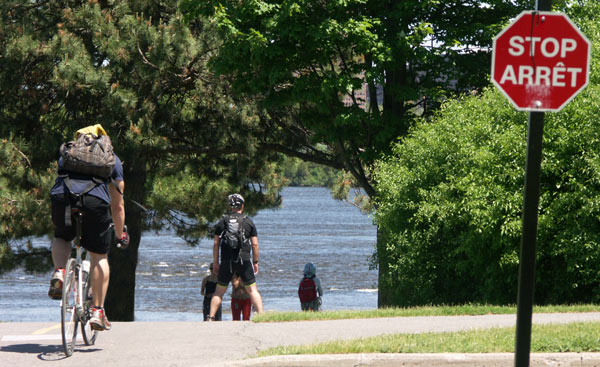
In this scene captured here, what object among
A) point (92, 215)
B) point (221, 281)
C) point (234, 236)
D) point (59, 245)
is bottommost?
point (221, 281)

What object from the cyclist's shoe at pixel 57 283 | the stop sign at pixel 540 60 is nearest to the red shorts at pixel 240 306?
the cyclist's shoe at pixel 57 283

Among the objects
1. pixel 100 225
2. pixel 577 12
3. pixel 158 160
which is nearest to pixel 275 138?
pixel 158 160

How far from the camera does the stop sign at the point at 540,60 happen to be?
5520 mm

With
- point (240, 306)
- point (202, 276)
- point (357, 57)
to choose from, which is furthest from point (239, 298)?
point (202, 276)

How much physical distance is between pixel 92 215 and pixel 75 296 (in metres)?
0.70

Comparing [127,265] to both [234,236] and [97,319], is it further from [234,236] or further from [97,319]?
[97,319]

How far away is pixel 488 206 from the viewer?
12453mm

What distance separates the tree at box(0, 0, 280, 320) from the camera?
57.9ft

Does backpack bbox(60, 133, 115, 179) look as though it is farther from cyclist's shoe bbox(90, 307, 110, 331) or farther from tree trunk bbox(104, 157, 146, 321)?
tree trunk bbox(104, 157, 146, 321)

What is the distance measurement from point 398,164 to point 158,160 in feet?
25.6

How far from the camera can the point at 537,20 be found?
5.51m

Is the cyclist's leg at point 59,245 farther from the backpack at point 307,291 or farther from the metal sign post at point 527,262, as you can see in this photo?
the backpack at point 307,291

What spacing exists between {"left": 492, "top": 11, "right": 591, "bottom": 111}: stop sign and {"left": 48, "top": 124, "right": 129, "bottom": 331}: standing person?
322 cm

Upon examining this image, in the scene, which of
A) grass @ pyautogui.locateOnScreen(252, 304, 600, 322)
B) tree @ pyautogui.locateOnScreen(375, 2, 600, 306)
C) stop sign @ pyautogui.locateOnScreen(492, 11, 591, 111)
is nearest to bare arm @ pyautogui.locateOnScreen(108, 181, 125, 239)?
grass @ pyautogui.locateOnScreen(252, 304, 600, 322)
